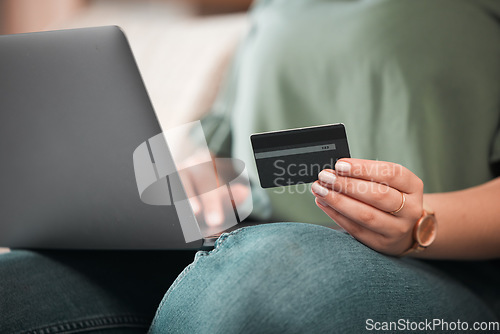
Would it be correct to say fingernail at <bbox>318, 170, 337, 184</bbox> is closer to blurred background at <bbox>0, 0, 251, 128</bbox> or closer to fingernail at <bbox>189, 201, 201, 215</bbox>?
fingernail at <bbox>189, 201, 201, 215</bbox>

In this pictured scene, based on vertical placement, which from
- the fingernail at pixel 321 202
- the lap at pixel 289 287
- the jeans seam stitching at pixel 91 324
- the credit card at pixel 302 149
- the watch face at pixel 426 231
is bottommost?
the jeans seam stitching at pixel 91 324

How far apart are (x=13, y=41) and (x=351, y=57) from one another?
1.81 feet

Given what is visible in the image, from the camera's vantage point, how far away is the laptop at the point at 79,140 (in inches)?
16.5

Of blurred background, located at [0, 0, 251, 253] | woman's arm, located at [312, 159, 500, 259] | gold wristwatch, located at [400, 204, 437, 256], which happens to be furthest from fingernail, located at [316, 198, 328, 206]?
blurred background, located at [0, 0, 251, 253]

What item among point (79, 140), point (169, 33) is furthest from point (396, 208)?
point (169, 33)

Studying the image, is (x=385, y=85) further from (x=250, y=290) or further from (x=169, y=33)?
(x=169, y=33)

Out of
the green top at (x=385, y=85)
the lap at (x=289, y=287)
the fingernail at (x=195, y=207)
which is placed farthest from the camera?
the green top at (x=385, y=85)

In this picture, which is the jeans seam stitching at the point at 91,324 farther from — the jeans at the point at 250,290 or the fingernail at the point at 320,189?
the fingernail at the point at 320,189

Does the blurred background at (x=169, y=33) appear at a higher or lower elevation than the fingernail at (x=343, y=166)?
higher

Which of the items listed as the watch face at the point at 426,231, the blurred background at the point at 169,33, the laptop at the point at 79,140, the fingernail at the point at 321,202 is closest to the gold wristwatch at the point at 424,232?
the watch face at the point at 426,231

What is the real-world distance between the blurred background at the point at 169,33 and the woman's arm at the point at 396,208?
2.66ft

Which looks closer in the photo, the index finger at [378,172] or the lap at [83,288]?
the index finger at [378,172]

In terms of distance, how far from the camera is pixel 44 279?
22.8 inches

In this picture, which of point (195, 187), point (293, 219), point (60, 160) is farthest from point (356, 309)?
point (293, 219)
